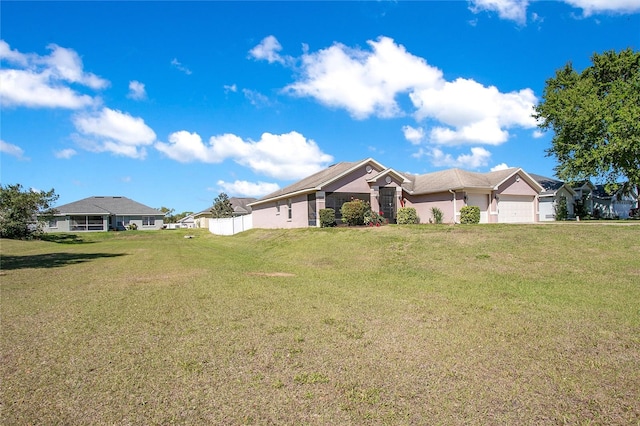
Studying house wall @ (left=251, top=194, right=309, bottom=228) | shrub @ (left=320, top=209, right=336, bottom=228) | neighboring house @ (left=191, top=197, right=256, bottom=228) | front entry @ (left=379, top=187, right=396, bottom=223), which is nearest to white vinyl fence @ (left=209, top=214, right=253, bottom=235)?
house wall @ (left=251, top=194, right=309, bottom=228)

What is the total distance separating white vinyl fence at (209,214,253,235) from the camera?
37.7 m

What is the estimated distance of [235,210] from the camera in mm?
60969

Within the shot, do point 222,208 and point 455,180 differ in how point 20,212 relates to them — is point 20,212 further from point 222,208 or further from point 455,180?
point 455,180

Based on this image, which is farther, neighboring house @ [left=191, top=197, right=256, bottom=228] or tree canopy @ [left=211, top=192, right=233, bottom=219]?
neighboring house @ [left=191, top=197, right=256, bottom=228]

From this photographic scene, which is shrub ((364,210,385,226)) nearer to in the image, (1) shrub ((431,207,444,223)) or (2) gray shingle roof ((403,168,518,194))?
(1) shrub ((431,207,444,223))

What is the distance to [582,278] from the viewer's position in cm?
988

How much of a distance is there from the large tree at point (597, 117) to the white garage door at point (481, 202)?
1014cm

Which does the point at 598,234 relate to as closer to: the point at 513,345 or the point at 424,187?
the point at 513,345

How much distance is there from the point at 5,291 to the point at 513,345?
11526 millimetres

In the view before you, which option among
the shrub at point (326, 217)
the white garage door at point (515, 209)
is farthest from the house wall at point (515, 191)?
the shrub at point (326, 217)

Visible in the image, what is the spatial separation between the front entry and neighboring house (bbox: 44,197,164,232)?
4097 cm

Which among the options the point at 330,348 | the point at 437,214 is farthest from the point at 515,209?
the point at 330,348

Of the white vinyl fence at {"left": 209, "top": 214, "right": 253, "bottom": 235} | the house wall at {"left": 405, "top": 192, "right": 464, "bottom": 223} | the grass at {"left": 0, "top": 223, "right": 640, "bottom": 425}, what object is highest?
the house wall at {"left": 405, "top": 192, "right": 464, "bottom": 223}

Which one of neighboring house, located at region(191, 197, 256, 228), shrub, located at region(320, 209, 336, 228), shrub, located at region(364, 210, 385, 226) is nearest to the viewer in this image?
shrub, located at region(364, 210, 385, 226)
